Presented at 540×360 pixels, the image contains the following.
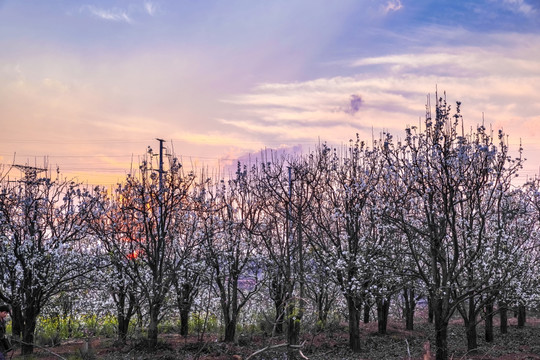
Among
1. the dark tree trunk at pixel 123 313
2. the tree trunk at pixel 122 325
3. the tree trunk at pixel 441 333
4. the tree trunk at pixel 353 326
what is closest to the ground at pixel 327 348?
the tree trunk at pixel 353 326

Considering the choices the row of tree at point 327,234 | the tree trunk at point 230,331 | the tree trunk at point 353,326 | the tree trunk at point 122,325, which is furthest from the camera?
the tree trunk at point 122,325

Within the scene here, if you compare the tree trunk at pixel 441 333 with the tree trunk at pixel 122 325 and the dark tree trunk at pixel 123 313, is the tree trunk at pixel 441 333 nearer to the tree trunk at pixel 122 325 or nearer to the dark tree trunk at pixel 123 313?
the dark tree trunk at pixel 123 313

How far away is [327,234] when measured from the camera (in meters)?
20.3

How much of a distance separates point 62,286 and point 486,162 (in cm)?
1875

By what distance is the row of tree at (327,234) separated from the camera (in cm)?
1606

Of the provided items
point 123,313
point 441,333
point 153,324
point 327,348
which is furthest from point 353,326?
point 123,313

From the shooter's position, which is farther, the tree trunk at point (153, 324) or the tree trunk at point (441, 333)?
the tree trunk at point (153, 324)

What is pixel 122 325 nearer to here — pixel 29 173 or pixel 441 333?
pixel 29 173

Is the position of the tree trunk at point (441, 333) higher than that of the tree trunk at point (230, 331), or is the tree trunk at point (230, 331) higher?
the tree trunk at point (441, 333)

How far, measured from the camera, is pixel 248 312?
3347 centimetres

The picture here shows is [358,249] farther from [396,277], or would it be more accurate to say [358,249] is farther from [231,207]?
[231,207]

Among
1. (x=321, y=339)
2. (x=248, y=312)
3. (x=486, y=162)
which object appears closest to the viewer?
(x=486, y=162)

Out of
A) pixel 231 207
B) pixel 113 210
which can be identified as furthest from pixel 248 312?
pixel 113 210

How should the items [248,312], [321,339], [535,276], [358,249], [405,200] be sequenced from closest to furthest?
[405,200] → [358,249] → [321,339] → [535,276] → [248,312]
